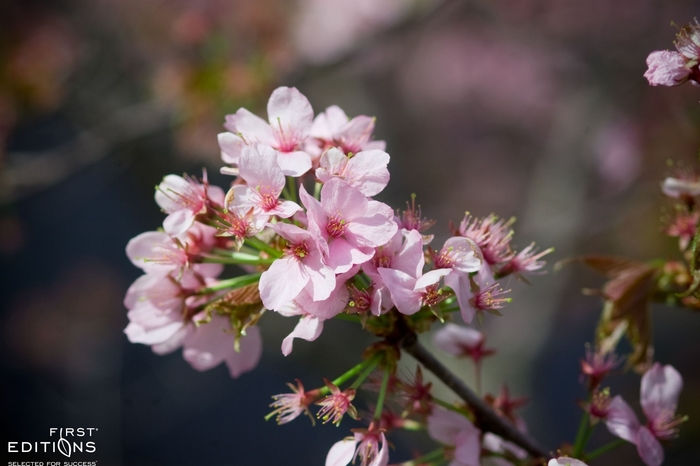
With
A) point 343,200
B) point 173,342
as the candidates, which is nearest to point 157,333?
point 173,342

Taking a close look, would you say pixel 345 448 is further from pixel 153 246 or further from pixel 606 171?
pixel 606 171

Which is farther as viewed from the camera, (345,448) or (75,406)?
(75,406)

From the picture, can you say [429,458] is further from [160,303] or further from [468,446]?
[160,303]

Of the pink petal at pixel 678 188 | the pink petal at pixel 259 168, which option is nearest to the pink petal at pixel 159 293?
the pink petal at pixel 259 168

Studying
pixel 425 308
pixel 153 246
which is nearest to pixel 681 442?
pixel 425 308

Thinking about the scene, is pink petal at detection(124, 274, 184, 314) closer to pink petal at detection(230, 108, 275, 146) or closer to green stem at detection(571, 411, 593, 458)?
pink petal at detection(230, 108, 275, 146)

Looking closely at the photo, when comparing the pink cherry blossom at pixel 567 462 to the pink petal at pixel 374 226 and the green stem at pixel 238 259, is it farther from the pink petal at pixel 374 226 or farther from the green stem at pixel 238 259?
the green stem at pixel 238 259

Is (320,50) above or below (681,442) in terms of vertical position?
A: above
